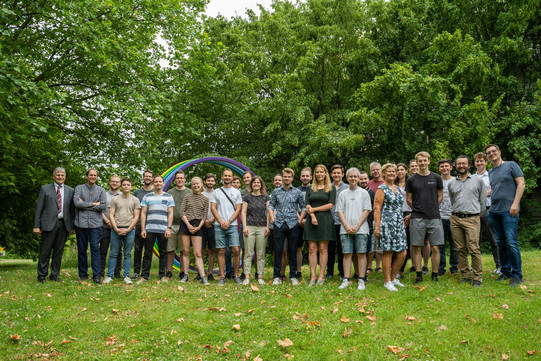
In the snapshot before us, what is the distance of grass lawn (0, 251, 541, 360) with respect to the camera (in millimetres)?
4059

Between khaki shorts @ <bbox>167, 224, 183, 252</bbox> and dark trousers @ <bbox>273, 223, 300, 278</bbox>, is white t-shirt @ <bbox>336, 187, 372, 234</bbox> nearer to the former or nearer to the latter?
dark trousers @ <bbox>273, 223, 300, 278</bbox>

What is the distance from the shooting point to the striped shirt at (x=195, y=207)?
24.4 feet

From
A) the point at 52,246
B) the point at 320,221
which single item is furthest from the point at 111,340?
the point at 52,246

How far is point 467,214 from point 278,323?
143 inches

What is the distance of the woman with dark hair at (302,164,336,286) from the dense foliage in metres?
5.57

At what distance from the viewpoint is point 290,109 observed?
15500 mm

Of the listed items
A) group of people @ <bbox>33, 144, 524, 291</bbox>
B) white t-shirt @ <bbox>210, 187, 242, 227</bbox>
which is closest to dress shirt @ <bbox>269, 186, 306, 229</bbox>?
group of people @ <bbox>33, 144, 524, 291</bbox>

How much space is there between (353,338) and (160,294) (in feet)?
10.7

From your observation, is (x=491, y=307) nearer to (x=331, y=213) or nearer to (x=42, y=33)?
(x=331, y=213)

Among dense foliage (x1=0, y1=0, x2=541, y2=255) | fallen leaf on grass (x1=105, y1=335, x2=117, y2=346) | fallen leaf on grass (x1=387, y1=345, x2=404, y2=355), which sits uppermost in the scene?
dense foliage (x1=0, y1=0, x2=541, y2=255)

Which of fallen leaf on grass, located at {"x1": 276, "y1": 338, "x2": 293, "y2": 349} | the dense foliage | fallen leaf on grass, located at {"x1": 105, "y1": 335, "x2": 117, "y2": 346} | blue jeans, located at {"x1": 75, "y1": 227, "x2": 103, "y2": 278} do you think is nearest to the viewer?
fallen leaf on grass, located at {"x1": 276, "y1": 338, "x2": 293, "y2": 349}

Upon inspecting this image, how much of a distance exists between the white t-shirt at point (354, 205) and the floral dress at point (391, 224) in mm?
281

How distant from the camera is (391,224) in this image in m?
6.34

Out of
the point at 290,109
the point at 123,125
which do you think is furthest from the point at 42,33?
the point at 290,109
